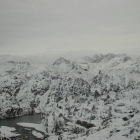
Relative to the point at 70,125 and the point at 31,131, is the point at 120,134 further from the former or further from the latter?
the point at 31,131

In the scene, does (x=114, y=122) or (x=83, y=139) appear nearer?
(x=83, y=139)

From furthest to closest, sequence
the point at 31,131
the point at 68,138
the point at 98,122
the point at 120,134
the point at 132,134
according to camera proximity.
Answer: the point at 98,122
the point at 31,131
the point at 68,138
the point at 120,134
the point at 132,134

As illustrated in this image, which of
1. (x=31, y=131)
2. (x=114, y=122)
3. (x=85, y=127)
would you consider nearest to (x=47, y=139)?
(x=31, y=131)

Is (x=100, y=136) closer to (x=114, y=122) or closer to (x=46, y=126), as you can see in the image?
(x=114, y=122)

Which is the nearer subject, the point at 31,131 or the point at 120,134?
the point at 120,134

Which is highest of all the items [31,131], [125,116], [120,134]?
[120,134]

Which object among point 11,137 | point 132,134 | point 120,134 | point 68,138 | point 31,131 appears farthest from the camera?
point 31,131

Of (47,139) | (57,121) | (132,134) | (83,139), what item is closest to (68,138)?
(47,139)

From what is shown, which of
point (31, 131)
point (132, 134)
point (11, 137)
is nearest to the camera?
point (132, 134)

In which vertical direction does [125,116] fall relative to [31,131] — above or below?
above
